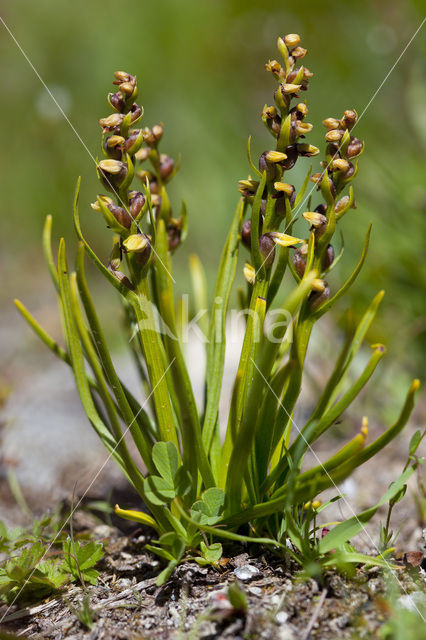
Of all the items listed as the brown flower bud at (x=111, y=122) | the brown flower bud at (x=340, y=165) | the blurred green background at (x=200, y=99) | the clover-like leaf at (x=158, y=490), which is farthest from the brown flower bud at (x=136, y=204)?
the blurred green background at (x=200, y=99)

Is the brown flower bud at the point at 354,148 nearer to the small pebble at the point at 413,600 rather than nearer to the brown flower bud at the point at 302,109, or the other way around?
the brown flower bud at the point at 302,109

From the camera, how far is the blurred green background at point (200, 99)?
10.0ft

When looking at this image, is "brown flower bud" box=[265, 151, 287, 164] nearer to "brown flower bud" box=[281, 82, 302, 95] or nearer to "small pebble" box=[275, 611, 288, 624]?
"brown flower bud" box=[281, 82, 302, 95]

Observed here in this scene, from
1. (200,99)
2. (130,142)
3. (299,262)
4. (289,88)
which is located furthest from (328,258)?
(200,99)

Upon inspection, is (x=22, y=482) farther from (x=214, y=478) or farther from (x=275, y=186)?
(x=275, y=186)

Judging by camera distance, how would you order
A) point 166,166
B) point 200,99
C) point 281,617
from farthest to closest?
point 200,99
point 166,166
point 281,617

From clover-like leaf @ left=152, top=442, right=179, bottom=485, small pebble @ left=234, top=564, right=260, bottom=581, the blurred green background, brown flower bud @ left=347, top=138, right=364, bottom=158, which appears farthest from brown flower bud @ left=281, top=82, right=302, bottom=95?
the blurred green background

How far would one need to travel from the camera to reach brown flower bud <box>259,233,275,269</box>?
2.95 ft

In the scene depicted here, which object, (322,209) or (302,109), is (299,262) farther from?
(302,109)

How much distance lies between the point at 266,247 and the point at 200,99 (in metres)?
3.71

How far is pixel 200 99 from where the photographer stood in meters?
4.22

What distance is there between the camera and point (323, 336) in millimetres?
2273

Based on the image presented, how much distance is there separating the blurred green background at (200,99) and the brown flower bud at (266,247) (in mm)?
1619

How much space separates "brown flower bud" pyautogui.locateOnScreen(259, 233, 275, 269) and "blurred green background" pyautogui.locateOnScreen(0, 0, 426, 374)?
1619 millimetres
